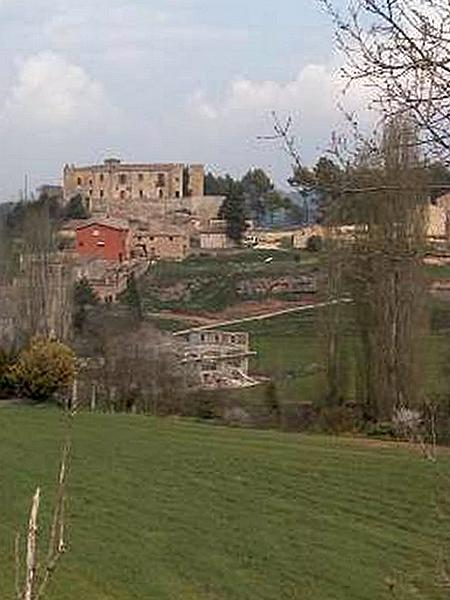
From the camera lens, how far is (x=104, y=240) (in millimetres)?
67750

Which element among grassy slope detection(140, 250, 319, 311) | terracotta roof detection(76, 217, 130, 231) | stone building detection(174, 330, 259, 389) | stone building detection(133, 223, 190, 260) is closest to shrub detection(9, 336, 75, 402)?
stone building detection(174, 330, 259, 389)

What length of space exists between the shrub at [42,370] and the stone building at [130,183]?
57.4 metres

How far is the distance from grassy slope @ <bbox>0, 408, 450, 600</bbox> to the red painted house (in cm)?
4310

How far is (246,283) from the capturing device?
5950cm

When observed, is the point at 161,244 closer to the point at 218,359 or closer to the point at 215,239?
the point at 215,239

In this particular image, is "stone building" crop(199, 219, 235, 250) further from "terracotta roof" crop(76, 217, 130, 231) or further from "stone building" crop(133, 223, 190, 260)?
"terracotta roof" crop(76, 217, 130, 231)

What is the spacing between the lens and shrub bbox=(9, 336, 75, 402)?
102ft

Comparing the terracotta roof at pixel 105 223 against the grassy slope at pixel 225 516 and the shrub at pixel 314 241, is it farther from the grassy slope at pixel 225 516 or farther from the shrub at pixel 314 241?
the shrub at pixel 314 241

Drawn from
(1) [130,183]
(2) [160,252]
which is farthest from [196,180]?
(2) [160,252]

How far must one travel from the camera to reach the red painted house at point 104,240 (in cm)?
6750

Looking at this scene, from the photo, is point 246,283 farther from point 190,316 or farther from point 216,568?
point 216,568

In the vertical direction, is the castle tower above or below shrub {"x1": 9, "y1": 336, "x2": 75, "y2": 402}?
above

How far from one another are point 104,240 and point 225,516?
54.0 metres

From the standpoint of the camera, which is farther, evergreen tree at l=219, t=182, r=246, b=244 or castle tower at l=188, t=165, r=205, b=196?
castle tower at l=188, t=165, r=205, b=196
